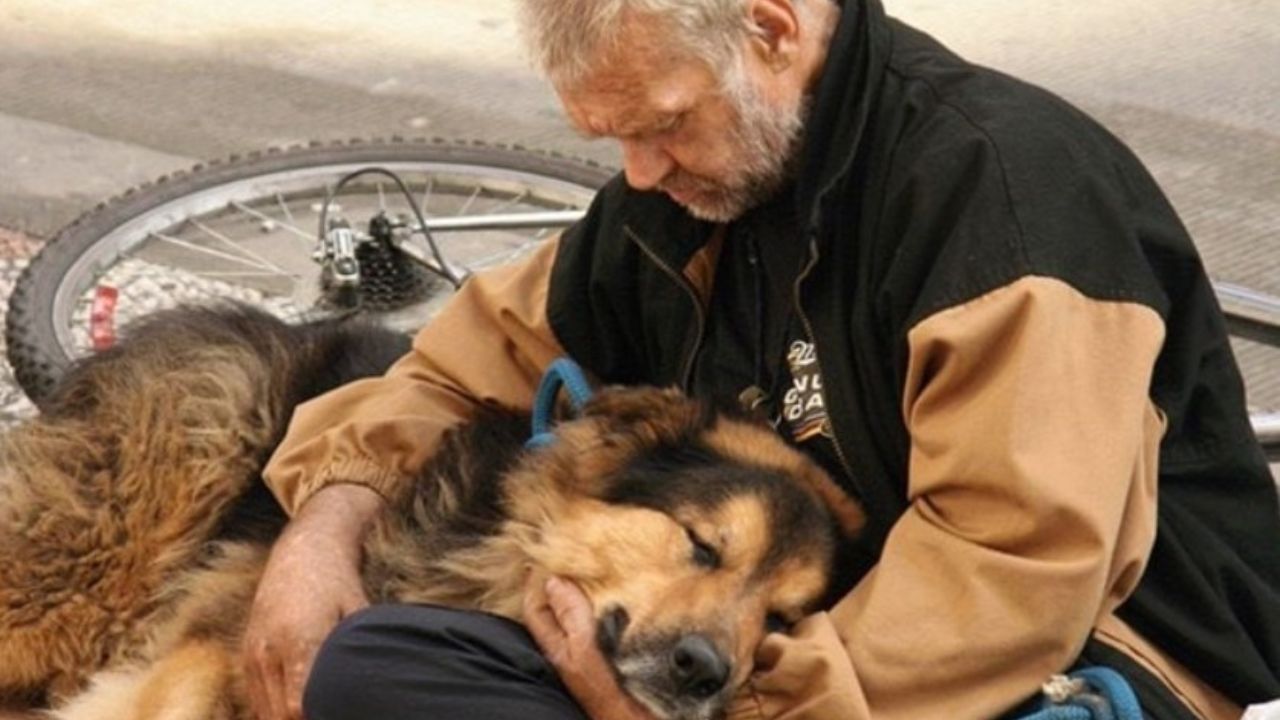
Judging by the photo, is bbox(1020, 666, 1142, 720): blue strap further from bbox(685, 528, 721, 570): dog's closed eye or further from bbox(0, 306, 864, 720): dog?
bbox(685, 528, 721, 570): dog's closed eye

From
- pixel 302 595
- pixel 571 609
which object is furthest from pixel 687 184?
pixel 302 595

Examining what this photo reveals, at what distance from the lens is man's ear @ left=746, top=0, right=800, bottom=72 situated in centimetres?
303

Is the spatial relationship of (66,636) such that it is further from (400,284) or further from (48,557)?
(400,284)

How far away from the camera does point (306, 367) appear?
420 cm

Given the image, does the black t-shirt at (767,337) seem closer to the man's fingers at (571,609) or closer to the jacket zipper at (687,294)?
the jacket zipper at (687,294)

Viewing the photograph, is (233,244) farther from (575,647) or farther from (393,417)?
(575,647)

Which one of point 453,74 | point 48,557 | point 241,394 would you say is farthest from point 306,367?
point 453,74

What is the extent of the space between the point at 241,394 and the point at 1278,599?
2.14 m

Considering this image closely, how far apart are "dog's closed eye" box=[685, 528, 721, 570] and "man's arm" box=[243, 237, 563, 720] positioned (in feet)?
2.15

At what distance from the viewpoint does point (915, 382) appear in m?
2.84

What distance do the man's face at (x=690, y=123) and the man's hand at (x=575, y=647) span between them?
665 mm

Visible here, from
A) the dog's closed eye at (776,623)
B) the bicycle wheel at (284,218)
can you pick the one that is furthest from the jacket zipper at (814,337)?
the bicycle wheel at (284,218)

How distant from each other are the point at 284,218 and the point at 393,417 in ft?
6.48

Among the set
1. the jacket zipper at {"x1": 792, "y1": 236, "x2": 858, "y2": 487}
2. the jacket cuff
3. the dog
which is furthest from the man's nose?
the jacket cuff
